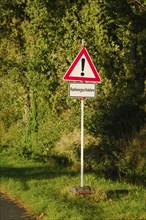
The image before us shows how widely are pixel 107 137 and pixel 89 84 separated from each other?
5.60 m

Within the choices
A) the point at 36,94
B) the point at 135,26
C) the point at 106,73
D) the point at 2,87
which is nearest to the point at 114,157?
the point at 106,73

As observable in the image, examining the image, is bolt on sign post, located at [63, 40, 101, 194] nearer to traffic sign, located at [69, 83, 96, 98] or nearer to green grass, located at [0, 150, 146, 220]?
traffic sign, located at [69, 83, 96, 98]

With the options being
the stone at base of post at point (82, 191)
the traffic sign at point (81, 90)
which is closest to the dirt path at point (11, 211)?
the stone at base of post at point (82, 191)

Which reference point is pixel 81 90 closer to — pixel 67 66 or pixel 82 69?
pixel 82 69

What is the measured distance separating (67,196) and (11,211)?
1583 mm

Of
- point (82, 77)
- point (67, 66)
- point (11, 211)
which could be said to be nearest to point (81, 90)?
point (82, 77)

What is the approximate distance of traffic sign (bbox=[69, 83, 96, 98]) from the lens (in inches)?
407

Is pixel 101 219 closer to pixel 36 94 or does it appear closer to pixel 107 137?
pixel 107 137

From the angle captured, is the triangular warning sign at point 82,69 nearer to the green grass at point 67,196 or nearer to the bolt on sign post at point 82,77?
the bolt on sign post at point 82,77

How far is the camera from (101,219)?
27.5 feet

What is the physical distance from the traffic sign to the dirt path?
9.05 feet

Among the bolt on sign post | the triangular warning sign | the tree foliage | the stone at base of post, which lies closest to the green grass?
the stone at base of post

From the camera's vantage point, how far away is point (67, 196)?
10562 millimetres

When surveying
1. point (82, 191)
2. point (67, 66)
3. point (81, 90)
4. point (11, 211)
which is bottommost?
point (11, 211)
